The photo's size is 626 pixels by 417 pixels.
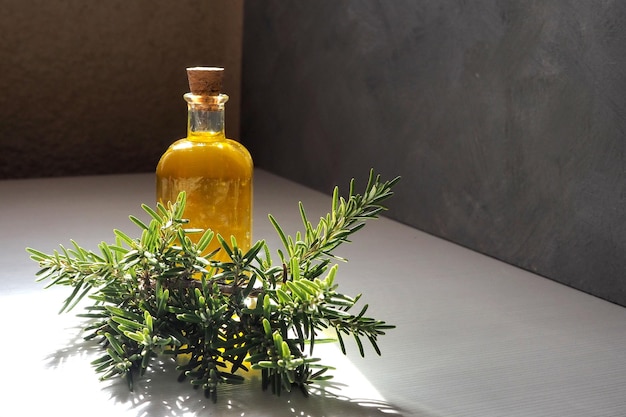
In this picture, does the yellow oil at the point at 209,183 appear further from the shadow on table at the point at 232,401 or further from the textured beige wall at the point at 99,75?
the textured beige wall at the point at 99,75

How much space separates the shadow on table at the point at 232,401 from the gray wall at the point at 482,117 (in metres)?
0.82

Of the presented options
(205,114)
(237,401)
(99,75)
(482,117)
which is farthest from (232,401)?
(99,75)

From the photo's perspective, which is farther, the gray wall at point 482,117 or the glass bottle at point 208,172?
the gray wall at point 482,117

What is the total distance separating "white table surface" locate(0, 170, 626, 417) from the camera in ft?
3.50

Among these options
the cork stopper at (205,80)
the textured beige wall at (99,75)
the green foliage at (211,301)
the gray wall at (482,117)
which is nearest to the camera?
the green foliage at (211,301)

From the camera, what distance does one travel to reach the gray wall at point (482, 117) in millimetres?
1690

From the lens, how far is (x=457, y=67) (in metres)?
2.09

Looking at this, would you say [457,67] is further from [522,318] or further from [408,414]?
[408,414]

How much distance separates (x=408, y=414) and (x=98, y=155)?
226 cm

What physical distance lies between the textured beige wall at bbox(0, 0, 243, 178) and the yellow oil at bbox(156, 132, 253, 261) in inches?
76.2

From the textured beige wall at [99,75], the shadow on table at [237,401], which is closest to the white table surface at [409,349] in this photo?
the shadow on table at [237,401]

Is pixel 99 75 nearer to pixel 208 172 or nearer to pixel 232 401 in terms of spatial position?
pixel 208 172

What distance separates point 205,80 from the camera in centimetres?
116

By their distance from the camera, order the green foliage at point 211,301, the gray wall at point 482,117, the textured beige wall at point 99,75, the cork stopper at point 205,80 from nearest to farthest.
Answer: the green foliage at point 211,301, the cork stopper at point 205,80, the gray wall at point 482,117, the textured beige wall at point 99,75
